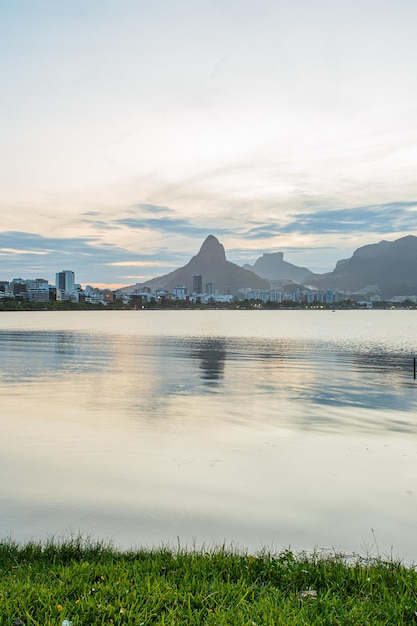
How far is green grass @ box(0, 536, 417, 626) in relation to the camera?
626cm

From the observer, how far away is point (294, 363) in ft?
171

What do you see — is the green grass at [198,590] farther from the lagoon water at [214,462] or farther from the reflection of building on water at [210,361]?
the reflection of building on water at [210,361]

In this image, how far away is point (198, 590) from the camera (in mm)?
7180

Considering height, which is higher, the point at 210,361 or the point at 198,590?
the point at 198,590

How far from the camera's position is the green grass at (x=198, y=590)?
626 centimetres

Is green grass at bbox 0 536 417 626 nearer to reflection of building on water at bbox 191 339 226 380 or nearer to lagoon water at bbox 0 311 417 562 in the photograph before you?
lagoon water at bbox 0 311 417 562

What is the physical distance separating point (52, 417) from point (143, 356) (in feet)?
115

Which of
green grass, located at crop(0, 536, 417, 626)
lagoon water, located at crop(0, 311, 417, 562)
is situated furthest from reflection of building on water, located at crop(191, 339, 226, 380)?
green grass, located at crop(0, 536, 417, 626)

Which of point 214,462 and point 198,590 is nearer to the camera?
point 198,590

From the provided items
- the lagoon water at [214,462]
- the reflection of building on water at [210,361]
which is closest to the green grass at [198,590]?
the lagoon water at [214,462]

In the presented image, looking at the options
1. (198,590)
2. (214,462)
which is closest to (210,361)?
(214,462)

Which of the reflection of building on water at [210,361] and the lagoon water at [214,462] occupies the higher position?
the lagoon water at [214,462]

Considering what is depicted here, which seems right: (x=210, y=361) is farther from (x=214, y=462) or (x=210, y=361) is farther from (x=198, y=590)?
(x=198, y=590)

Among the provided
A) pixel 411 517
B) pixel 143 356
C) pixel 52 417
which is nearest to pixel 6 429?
pixel 52 417
